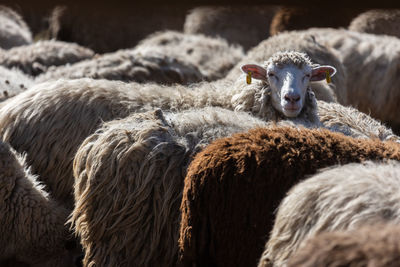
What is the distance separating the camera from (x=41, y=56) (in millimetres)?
7180

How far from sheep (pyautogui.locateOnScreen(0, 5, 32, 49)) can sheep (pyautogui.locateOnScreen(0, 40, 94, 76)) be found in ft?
7.04

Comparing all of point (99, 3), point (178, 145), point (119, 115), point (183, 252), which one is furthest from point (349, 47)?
point (99, 3)

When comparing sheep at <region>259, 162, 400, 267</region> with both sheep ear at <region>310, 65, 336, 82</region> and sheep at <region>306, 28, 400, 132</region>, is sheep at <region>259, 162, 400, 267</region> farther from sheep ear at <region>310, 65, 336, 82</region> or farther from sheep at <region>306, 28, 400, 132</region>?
sheep at <region>306, 28, 400, 132</region>

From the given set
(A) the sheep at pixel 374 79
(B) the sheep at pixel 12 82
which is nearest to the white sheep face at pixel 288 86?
(B) the sheep at pixel 12 82

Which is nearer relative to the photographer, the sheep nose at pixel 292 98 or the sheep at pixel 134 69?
the sheep nose at pixel 292 98

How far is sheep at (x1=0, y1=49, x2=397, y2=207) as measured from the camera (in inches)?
180

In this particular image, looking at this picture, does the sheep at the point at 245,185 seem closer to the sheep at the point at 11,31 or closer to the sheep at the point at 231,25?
the sheep at the point at 11,31

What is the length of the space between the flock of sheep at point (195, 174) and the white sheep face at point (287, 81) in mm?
11

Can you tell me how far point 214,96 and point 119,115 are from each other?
818mm

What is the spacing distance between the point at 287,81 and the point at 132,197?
5.89 ft

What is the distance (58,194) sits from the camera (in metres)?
4.52

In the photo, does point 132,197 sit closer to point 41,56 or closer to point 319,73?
point 319,73

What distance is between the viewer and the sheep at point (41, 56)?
6914 millimetres

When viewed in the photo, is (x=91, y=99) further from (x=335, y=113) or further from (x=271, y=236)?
(x=271, y=236)
